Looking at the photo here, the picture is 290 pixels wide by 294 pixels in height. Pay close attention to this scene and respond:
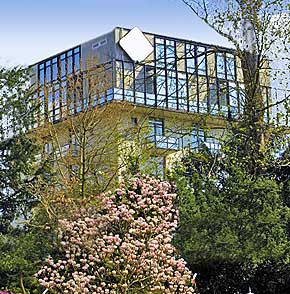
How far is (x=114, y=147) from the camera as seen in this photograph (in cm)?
1853

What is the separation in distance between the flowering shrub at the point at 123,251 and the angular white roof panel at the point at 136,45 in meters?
20.6

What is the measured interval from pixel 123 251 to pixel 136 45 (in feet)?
74.7

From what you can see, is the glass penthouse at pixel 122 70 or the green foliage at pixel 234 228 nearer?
the green foliage at pixel 234 228

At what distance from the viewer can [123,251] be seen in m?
9.41

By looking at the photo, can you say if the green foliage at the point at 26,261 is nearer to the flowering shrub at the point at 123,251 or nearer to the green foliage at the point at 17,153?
the green foliage at the point at 17,153

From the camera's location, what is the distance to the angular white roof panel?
30.5m

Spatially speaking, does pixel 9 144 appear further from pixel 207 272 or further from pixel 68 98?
pixel 207 272

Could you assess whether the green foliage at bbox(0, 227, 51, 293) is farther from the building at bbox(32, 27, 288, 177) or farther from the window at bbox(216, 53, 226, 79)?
the window at bbox(216, 53, 226, 79)

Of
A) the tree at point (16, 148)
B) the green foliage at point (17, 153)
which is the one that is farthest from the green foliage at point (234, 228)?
the tree at point (16, 148)

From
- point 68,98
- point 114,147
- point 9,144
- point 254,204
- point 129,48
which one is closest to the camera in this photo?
point 254,204

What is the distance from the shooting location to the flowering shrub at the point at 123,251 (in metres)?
9.46

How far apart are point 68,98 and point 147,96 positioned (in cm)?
1174

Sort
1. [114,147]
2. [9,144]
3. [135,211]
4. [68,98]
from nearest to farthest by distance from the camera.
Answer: [135,211]
[114,147]
[68,98]
[9,144]

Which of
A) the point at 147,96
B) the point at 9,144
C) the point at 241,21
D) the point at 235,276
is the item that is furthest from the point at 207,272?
the point at 147,96
